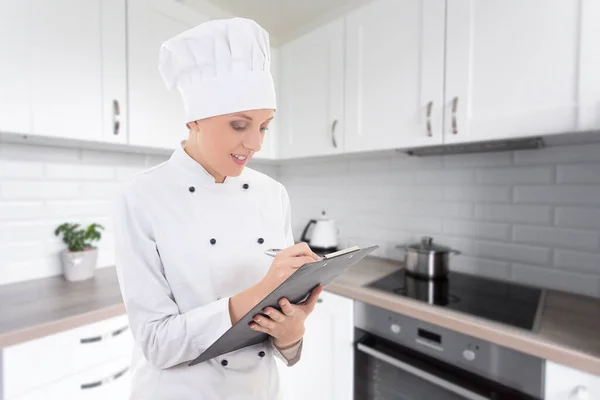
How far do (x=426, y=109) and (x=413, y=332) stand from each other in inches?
34.4

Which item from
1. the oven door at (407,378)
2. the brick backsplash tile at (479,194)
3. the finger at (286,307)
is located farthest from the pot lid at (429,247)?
the finger at (286,307)

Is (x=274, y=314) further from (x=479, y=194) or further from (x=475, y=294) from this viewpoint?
(x=479, y=194)

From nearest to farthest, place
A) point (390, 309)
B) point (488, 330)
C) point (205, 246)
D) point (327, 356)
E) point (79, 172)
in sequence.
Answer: point (205, 246) < point (488, 330) < point (390, 309) < point (327, 356) < point (79, 172)

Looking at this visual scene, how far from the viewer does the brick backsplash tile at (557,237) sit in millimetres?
1201

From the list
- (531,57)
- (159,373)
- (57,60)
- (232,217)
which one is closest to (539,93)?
(531,57)

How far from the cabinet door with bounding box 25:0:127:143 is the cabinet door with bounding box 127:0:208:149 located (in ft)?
0.16

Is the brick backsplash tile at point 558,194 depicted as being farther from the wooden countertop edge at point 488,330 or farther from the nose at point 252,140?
the nose at point 252,140

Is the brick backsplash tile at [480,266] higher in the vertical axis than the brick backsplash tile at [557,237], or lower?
lower

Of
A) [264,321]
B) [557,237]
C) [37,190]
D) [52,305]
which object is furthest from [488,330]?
[37,190]

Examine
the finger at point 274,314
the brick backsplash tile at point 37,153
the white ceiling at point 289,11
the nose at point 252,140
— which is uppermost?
the white ceiling at point 289,11

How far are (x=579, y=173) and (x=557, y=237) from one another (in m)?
0.27

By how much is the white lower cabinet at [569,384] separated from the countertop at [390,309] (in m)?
0.02

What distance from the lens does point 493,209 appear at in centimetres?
142

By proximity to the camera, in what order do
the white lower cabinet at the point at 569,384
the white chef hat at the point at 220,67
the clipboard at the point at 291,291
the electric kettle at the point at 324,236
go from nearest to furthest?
the clipboard at the point at 291,291, the white chef hat at the point at 220,67, the white lower cabinet at the point at 569,384, the electric kettle at the point at 324,236
